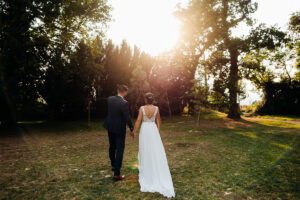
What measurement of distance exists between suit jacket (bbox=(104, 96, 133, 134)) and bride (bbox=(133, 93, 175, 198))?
420 millimetres

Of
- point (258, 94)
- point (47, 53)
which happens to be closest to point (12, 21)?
point (47, 53)

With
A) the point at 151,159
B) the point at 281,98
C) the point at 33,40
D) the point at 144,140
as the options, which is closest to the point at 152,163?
the point at 151,159

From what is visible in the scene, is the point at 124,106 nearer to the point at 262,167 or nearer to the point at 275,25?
the point at 262,167

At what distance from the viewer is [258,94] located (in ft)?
124

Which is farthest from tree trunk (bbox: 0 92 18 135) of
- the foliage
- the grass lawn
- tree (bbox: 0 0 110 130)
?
the foliage

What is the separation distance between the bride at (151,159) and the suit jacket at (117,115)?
0.42m

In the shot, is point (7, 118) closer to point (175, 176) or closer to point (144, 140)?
point (144, 140)

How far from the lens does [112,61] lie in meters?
31.0

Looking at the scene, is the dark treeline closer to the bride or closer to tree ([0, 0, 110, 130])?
tree ([0, 0, 110, 130])

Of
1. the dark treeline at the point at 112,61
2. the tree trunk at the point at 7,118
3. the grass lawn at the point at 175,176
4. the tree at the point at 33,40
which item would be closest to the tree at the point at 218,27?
the dark treeline at the point at 112,61

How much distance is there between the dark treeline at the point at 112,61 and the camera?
15.8 metres

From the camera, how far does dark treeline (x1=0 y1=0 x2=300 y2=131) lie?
15.8 m

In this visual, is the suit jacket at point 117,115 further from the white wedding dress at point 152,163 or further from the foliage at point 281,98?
the foliage at point 281,98

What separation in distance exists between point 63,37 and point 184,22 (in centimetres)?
1457
